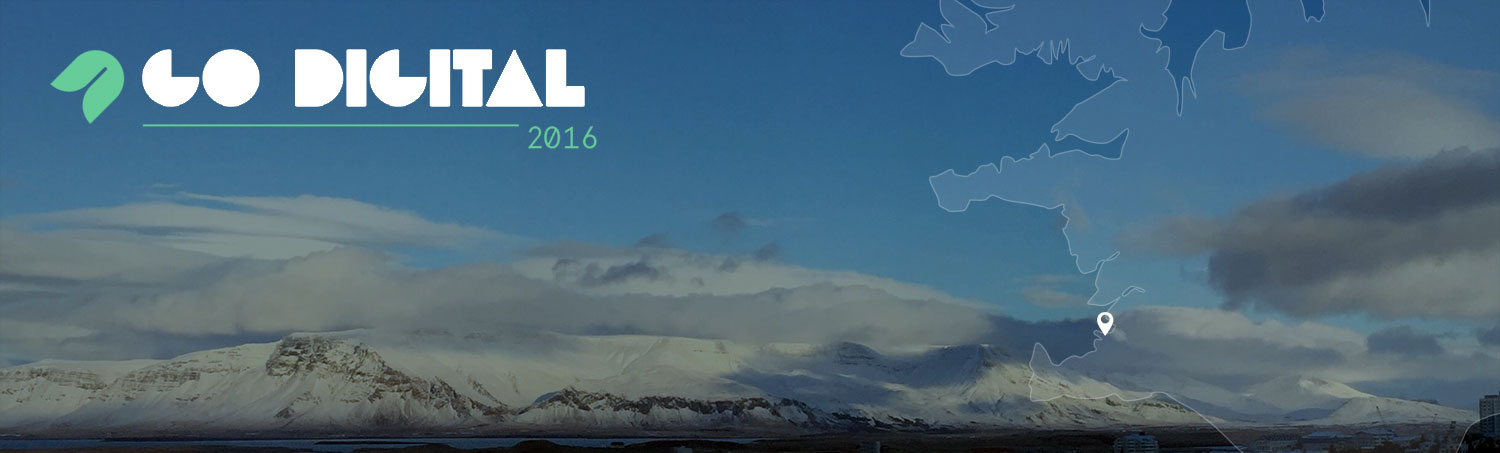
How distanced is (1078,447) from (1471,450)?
116 meters

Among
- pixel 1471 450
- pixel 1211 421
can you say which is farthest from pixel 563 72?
pixel 1471 450

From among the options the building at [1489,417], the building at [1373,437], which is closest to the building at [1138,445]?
the building at [1373,437]

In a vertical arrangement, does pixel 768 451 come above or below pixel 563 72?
below

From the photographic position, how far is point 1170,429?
161875 mm

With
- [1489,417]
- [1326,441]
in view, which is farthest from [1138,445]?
[1489,417]

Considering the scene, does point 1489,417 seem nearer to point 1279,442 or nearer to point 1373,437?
point 1279,442

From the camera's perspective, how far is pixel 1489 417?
26.4 m

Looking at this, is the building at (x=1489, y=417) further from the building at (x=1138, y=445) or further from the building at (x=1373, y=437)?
the building at (x=1138, y=445)

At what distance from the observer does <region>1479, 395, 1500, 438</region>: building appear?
26.3 meters

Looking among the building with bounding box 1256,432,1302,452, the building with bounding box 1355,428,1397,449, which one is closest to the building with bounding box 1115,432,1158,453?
the building with bounding box 1355,428,1397,449

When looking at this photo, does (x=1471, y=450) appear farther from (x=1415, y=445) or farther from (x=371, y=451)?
(x=371, y=451)

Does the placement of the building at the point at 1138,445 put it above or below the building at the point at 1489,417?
below

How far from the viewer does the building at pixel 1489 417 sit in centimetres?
2633

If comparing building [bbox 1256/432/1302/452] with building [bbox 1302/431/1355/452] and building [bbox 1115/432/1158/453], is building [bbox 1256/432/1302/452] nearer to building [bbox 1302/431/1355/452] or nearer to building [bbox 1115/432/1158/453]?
building [bbox 1302/431/1355/452]
